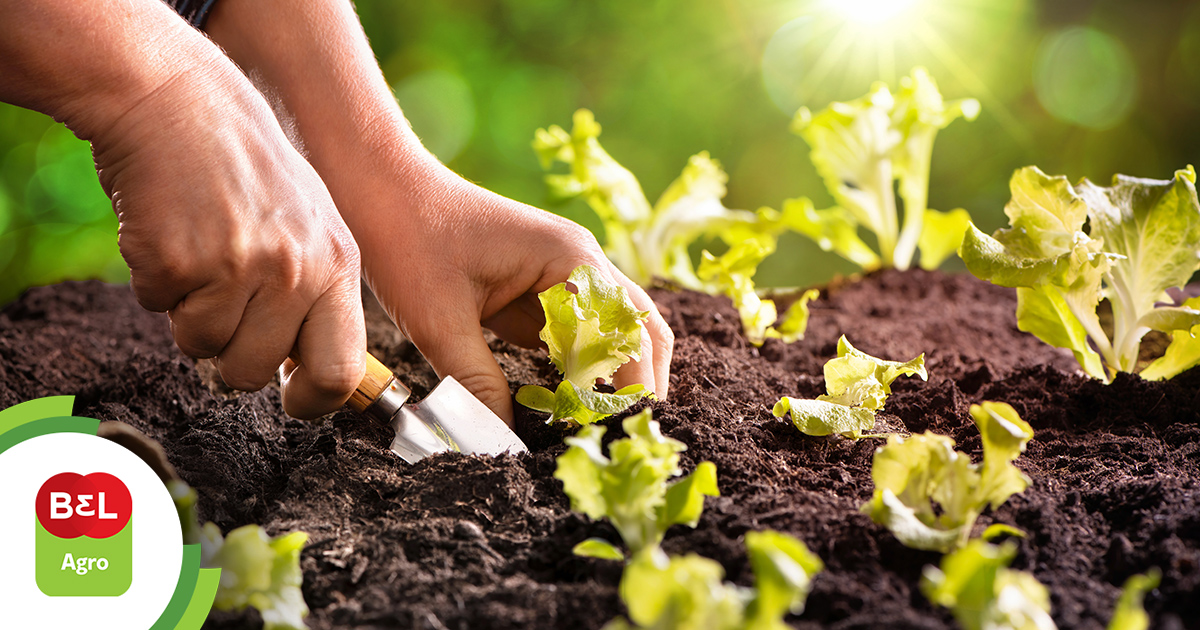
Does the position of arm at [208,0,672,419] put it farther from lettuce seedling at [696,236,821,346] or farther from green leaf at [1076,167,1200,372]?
green leaf at [1076,167,1200,372]

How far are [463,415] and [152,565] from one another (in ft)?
1.04

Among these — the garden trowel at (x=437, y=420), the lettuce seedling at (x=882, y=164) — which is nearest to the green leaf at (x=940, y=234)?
the lettuce seedling at (x=882, y=164)

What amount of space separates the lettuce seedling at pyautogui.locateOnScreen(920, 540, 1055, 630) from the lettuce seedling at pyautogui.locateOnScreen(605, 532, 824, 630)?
9cm

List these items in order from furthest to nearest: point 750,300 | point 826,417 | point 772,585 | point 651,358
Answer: point 750,300
point 651,358
point 826,417
point 772,585

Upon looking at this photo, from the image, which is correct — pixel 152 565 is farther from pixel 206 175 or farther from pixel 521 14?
pixel 521 14

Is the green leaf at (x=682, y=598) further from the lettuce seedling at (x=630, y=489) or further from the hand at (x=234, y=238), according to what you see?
the hand at (x=234, y=238)

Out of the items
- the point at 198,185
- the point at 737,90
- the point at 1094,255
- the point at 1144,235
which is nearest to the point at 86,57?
the point at 198,185

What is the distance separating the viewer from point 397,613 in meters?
0.53

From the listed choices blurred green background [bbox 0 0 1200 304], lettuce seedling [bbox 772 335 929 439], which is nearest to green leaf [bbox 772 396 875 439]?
lettuce seedling [bbox 772 335 929 439]

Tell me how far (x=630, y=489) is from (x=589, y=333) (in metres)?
0.28

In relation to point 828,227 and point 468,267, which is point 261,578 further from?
point 828,227

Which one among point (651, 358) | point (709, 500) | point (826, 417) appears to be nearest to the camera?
point (709, 500)

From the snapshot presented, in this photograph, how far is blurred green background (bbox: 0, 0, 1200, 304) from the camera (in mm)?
2330

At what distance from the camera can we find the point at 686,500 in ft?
1.82
